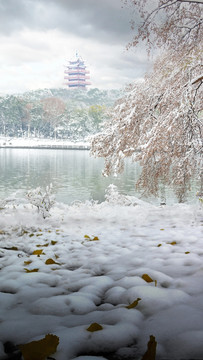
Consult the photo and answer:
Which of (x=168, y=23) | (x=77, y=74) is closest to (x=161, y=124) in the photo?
(x=168, y=23)

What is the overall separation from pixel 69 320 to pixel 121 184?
19027mm

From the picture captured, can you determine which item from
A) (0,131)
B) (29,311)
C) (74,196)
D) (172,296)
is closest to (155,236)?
(172,296)

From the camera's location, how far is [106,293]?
5.90 feet

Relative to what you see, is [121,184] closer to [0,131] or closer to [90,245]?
[90,245]

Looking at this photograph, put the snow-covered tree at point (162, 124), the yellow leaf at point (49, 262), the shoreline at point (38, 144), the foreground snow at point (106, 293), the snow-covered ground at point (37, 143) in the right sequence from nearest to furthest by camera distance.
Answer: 1. the foreground snow at point (106, 293)
2. the yellow leaf at point (49, 262)
3. the snow-covered tree at point (162, 124)
4. the shoreline at point (38, 144)
5. the snow-covered ground at point (37, 143)

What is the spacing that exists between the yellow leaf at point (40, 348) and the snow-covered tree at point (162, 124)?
155 inches

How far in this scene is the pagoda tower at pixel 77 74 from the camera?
13660 cm

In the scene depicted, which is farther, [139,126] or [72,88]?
[72,88]

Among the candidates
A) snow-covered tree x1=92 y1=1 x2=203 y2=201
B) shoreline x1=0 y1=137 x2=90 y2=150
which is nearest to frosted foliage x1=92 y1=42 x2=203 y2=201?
snow-covered tree x1=92 y1=1 x2=203 y2=201

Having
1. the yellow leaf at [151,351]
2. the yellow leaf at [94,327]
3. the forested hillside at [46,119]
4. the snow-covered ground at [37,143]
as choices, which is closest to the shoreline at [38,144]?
the snow-covered ground at [37,143]

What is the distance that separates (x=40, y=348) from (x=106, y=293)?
766 mm

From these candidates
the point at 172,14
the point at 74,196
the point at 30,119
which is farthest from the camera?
the point at 30,119

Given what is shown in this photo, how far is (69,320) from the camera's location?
1.40 meters

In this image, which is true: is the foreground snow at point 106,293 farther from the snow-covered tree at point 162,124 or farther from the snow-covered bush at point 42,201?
the snow-covered tree at point 162,124
